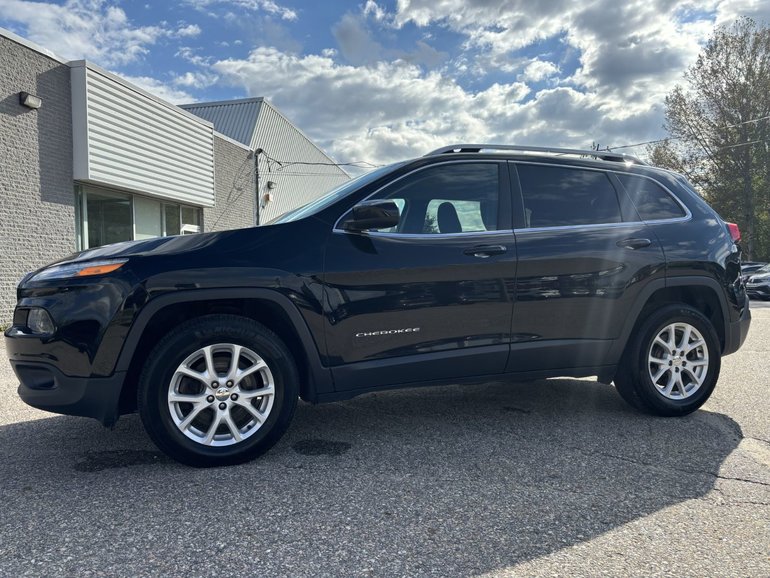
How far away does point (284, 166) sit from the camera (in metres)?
23.8

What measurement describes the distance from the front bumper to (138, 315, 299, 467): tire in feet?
0.51

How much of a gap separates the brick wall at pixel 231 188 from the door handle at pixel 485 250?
1293cm

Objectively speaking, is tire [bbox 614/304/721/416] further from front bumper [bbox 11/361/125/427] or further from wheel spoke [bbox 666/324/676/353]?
front bumper [bbox 11/361/125/427]

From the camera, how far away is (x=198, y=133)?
14.5m

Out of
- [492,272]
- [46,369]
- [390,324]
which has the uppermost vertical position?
[492,272]

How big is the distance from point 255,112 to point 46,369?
21.4 m

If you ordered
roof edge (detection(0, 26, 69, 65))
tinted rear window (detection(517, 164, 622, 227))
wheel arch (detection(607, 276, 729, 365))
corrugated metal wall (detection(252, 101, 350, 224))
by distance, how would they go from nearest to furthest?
tinted rear window (detection(517, 164, 622, 227)) → wheel arch (detection(607, 276, 729, 365)) → roof edge (detection(0, 26, 69, 65)) → corrugated metal wall (detection(252, 101, 350, 224))

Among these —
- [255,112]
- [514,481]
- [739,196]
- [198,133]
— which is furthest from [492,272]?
[739,196]

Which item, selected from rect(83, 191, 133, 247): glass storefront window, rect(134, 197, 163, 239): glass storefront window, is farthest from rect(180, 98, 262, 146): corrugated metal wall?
rect(83, 191, 133, 247): glass storefront window

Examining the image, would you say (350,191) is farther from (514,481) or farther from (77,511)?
(77,511)

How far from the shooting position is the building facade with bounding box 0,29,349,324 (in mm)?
9406

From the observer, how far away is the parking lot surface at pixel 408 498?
2156 millimetres

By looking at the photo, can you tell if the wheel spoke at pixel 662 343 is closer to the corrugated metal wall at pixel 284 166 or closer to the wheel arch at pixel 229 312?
the wheel arch at pixel 229 312

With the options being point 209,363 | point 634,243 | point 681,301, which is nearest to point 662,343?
point 681,301
